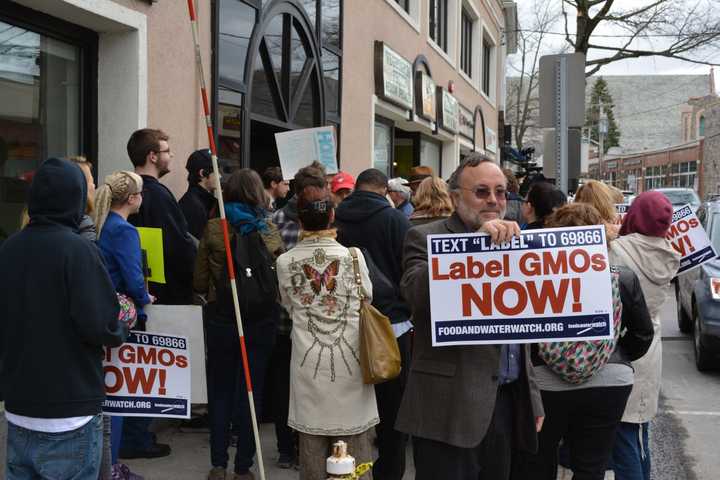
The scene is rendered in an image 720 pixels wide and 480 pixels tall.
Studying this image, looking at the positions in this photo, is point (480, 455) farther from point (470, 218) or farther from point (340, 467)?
point (470, 218)

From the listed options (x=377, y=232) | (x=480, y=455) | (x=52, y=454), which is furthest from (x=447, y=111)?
(x=52, y=454)

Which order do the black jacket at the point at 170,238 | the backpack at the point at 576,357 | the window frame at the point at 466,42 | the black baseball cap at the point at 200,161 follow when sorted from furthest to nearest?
the window frame at the point at 466,42, the black baseball cap at the point at 200,161, the black jacket at the point at 170,238, the backpack at the point at 576,357

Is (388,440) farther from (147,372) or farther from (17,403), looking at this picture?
(17,403)

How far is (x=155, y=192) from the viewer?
527cm

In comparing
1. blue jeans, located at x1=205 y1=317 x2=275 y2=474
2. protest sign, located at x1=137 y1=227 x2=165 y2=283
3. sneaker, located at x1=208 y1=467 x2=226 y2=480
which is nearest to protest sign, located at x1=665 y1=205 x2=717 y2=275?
blue jeans, located at x1=205 y1=317 x2=275 y2=474

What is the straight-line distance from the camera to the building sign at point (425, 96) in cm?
1608

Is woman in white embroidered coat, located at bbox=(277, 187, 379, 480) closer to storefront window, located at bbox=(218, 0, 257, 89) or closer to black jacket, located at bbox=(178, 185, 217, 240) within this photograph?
black jacket, located at bbox=(178, 185, 217, 240)

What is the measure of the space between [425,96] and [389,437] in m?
12.5

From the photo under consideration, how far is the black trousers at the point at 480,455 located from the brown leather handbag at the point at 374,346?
2.80 feet

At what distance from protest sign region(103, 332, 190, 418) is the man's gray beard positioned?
1.73 meters

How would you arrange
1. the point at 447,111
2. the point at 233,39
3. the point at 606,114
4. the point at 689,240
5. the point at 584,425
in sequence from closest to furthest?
the point at 584,425
the point at 689,240
the point at 233,39
the point at 447,111
the point at 606,114

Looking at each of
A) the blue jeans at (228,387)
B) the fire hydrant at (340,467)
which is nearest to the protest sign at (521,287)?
the fire hydrant at (340,467)

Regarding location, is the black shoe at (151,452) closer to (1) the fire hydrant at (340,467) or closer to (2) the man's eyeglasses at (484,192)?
(1) the fire hydrant at (340,467)

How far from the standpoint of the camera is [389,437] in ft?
15.9
